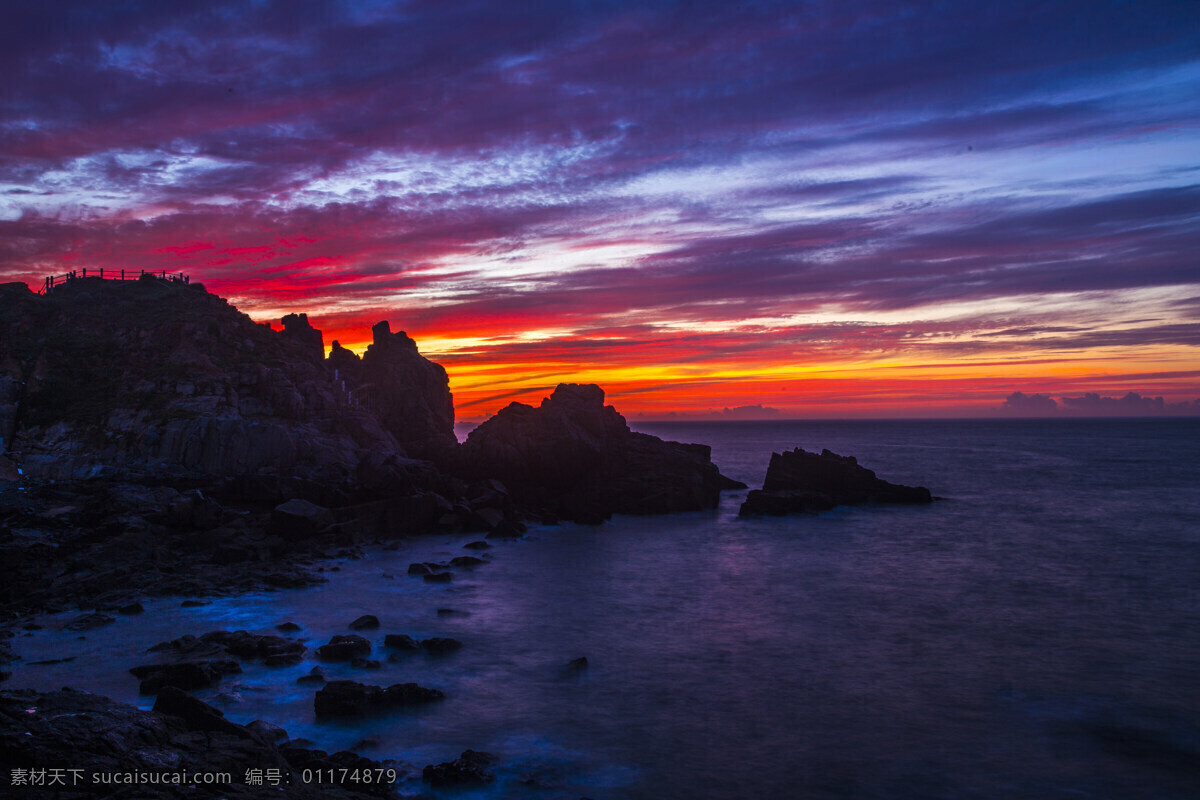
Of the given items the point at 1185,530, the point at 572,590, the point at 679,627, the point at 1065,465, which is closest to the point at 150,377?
the point at 572,590

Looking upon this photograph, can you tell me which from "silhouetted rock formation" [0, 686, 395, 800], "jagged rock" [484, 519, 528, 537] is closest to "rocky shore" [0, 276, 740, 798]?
"silhouetted rock formation" [0, 686, 395, 800]

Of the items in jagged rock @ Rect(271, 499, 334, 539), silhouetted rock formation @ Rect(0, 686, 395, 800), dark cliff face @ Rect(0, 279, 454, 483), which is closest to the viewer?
silhouetted rock formation @ Rect(0, 686, 395, 800)

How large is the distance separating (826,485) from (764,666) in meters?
46.2

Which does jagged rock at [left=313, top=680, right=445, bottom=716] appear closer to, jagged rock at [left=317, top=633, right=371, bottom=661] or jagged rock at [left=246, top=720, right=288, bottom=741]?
jagged rock at [left=246, top=720, right=288, bottom=741]

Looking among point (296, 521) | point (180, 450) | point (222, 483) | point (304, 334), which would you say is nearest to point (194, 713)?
point (296, 521)

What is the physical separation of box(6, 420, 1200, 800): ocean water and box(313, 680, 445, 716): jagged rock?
49cm

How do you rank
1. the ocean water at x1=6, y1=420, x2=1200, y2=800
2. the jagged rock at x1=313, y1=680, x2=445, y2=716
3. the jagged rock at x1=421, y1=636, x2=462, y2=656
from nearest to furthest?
the ocean water at x1=6, y1=420, x2=1200, y2=800 → the jagged rock at x1=313, y1=680, x2=445, y2=716 → the jagged rock at x1=421, y1=636, x2=462, y2=656

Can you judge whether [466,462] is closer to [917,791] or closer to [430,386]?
[430,386]

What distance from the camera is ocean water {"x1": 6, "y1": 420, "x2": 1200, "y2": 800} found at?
17.8 m

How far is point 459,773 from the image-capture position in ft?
53.5

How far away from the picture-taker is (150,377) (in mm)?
57719

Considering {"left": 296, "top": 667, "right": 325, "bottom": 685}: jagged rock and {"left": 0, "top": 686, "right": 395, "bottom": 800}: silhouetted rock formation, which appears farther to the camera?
{"left": 296, "top": 667, "right": 325, "bottom": 685}: jagged rock

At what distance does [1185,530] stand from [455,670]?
56.7 m

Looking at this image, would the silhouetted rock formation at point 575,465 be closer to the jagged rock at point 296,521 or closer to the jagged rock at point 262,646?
the jagged rock at point 296,521
